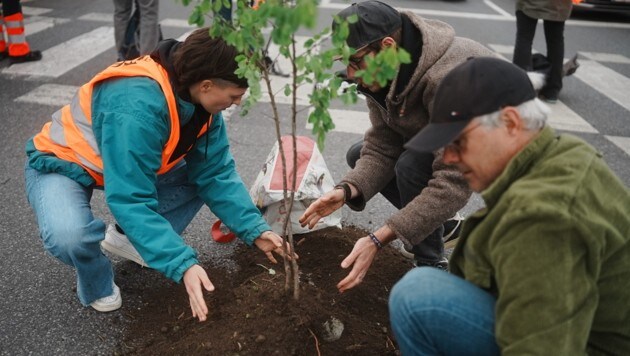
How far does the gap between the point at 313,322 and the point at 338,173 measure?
6.22ft

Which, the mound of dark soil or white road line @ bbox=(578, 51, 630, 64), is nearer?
the mound of dark soil

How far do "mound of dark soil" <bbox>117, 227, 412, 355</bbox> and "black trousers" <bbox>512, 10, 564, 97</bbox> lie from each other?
3.46 meters

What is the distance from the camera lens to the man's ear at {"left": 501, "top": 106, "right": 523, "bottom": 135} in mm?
1348

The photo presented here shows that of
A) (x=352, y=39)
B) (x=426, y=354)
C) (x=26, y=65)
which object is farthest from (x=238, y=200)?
(x=26, y=65)

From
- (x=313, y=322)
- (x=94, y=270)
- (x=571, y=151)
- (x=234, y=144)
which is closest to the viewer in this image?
(x=571, y=151)

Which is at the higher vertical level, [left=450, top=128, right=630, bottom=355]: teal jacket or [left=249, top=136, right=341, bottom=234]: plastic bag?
[left=450, top=128, right=630, bottom=355]: teal jacket

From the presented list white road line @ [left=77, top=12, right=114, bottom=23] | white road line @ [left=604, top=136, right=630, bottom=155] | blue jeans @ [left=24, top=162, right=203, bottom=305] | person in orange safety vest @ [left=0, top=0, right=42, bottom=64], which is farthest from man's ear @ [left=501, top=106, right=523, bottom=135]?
white road line @ [left=77, top=12, right=114, bottom=23]

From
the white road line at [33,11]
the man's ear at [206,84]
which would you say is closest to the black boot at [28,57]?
the white road line at [33,11]

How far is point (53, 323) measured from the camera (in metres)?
2.30

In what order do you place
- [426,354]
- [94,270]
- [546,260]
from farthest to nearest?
[94,270] < [426,354] < [546,260]

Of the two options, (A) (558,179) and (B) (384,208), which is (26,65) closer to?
(B) (384,208)

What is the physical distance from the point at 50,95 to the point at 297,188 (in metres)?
3.14

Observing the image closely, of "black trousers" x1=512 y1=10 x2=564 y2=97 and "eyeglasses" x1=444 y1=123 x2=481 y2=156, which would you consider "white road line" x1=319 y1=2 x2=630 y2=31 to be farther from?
"eyeglasses" x1=444 y1=123 x2=481 y2=156

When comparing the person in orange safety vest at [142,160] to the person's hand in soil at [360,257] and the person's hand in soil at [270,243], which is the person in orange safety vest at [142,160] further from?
the person's hand in soil at [360,257]
